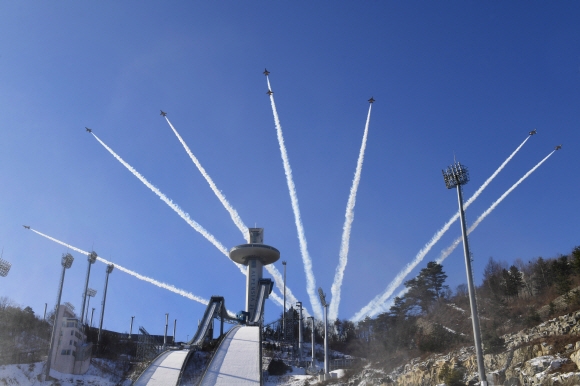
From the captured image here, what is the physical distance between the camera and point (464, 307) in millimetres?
71938

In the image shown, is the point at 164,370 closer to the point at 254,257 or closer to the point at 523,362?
the point at 523,362

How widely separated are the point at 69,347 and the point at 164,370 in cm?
1320

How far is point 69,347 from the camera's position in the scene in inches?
2210

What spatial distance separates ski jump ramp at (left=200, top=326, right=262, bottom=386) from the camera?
43281 mm

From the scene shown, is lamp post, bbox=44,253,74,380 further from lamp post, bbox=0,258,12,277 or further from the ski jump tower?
the ski jump tower

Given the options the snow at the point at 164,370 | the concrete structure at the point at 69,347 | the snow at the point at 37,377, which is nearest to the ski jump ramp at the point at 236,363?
the snow at the point at 164,370

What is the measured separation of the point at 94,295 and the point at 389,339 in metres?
44.2

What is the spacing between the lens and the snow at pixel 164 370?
46.1 metres

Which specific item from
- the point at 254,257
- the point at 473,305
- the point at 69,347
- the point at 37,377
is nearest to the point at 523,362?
the point at 473,305

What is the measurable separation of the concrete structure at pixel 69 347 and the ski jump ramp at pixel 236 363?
15653mm

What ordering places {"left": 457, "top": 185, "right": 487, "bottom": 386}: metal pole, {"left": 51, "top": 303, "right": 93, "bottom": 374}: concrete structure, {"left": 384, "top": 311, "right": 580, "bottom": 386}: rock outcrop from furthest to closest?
{"left": 51, "top": 303, "right": 93, "bottom": 374}: concrete structure, {"left": 384, "top": 311, "right": 580, "bottom": 386}: rock outcrop, {"left": 457, "top": 185, "right": 487, "bottom": 386}: metal pole

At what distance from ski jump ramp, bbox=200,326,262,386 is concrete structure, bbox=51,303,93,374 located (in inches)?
616

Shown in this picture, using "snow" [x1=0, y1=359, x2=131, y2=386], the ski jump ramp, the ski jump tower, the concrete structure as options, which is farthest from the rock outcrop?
the ski jump tower

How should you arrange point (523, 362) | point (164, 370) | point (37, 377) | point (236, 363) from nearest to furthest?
point (523, 362) → point (236, 363) → point (37, 377) → point (164, 370)
